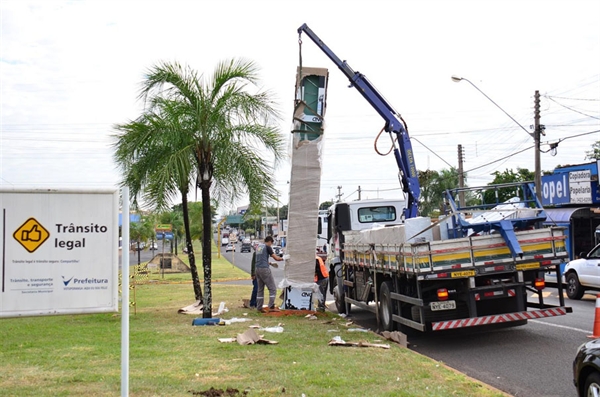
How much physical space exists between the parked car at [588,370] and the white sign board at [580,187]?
23.0 metres

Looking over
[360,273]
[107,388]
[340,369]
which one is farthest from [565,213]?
[107,388]

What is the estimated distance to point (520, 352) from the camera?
34.5 ft

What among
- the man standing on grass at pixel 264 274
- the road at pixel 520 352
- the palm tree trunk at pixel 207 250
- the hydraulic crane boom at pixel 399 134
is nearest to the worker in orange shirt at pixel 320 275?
the man standing on grass at pixel 264 274

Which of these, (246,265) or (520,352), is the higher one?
(520,352)

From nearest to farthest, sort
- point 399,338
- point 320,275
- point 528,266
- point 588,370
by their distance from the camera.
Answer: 1. point 588,370
2. point 528,266
3. point 399,338
4. point 320,275

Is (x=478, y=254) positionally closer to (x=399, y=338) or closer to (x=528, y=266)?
(x=528, y=266)

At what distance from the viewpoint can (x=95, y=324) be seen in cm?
1434

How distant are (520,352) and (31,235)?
7.71 metres

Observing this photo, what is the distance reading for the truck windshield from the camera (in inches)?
679

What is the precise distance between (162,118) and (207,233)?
2.75 meters

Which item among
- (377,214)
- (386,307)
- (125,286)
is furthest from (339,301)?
(125,286)

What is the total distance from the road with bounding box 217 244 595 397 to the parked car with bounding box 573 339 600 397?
5.25 ft

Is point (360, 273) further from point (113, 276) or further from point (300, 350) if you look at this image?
point (113, 276)

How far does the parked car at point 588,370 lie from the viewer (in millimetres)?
5855
